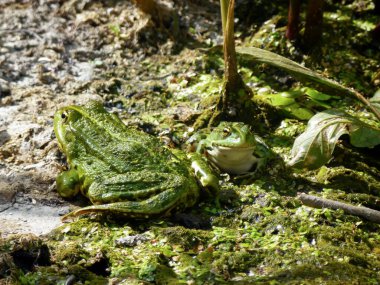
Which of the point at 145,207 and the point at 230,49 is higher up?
the point at 230,49

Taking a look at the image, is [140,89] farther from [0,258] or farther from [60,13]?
[0,258]

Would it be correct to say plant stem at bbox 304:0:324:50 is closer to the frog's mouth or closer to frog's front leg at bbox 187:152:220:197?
the frog's mouth

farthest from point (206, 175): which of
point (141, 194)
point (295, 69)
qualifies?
point (295, 69)

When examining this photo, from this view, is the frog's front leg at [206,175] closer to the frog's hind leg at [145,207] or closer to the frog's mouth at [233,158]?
the frog's mouth at [233,158]

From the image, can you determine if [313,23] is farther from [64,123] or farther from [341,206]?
[64,123]

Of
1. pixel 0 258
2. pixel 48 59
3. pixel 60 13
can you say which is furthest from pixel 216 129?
pixel 60 13

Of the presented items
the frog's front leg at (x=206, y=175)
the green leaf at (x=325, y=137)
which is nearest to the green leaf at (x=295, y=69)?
the green leaf at (x=325, y=137)

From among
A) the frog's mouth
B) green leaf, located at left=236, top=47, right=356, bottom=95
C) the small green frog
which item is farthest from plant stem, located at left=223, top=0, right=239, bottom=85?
the frog's mouth
